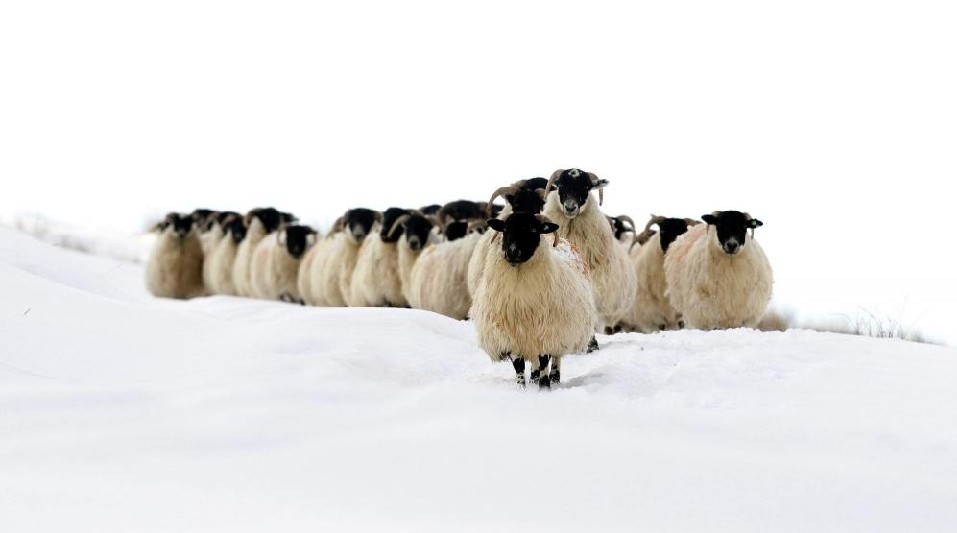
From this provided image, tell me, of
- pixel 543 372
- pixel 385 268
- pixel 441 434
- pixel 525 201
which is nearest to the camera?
pixel 441 434

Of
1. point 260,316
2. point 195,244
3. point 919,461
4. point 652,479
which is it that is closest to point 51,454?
point 652,479

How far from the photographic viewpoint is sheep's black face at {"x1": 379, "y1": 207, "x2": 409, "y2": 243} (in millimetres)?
13039

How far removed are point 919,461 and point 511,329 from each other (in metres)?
2.54

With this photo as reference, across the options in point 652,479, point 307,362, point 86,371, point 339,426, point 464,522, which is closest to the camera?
point 464,522

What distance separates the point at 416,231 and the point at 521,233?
652 cm

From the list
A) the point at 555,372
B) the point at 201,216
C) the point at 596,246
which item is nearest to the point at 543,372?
the point at 555,372

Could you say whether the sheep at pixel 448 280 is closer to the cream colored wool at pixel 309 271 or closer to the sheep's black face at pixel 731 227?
the sheep's black face at pixel 731 227

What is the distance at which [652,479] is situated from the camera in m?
4.39

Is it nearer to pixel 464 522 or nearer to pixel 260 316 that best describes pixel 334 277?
pixel 260 316

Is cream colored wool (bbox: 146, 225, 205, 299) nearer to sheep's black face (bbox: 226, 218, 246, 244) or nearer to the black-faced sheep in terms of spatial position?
sheep's black face (bbox: 226, 218, 246, 244)

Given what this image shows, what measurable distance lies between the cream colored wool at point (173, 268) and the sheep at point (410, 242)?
680 centimetres

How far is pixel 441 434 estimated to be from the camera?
193 inches

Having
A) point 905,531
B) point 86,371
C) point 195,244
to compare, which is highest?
point 195,244

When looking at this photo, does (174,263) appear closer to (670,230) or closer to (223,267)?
(223,267)
